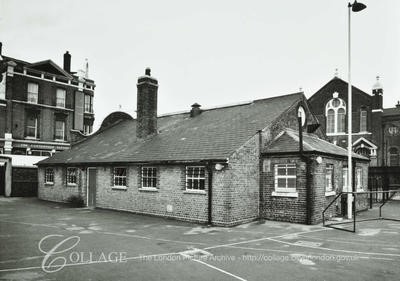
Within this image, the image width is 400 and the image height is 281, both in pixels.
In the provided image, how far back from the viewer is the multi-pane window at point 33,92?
117 feet

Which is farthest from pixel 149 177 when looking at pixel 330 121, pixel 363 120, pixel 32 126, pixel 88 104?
pixel 88 104

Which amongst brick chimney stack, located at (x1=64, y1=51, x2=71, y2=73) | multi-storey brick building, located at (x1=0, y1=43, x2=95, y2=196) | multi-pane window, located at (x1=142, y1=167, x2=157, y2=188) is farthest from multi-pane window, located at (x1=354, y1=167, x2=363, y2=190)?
brick chimney stack, located at (x1=64, y1=51, x2=71, y2=73)

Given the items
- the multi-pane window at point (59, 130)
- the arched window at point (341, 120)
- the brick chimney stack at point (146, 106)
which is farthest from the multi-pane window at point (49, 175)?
the arched window at point (341, 120)

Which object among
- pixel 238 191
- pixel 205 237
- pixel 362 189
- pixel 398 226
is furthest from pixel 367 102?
pixel 205 237

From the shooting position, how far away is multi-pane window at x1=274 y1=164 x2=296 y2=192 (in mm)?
15109

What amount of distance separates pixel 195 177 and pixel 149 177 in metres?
3.09

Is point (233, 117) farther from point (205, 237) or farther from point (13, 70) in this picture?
point (13, 70)

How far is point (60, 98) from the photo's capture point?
3869 centimetres

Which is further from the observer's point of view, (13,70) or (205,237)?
(13,70)

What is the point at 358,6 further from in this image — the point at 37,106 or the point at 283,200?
the point at 37,106

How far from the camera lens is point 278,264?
332 inches

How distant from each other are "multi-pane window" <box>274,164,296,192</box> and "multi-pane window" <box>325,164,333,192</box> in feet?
6.75

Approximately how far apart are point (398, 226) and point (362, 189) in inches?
248

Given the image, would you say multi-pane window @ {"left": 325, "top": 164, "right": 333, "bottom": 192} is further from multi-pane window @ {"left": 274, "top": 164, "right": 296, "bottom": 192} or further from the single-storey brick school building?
multi-pane window @ {"left": 274, "top": 164, "right": 296, "bottom": 192}
